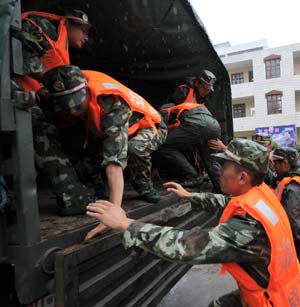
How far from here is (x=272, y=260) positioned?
4.91 ft

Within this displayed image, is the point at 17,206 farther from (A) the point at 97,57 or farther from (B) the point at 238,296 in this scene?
(A) the point at 97,57

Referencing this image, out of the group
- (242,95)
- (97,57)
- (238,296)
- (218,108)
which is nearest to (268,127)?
(242,95)

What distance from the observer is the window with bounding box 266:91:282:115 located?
24.1m

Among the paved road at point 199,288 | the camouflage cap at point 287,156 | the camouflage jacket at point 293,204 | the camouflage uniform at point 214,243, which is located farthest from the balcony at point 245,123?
the camouflage uniform at point 214,243

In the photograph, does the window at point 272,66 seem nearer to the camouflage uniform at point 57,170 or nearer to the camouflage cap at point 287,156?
the camouflage cap at point 287,156

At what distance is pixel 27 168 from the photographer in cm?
137

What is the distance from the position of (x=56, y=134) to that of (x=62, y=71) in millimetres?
454

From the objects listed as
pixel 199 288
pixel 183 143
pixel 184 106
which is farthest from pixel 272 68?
pixel 199 288

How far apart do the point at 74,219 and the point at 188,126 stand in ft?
7.46

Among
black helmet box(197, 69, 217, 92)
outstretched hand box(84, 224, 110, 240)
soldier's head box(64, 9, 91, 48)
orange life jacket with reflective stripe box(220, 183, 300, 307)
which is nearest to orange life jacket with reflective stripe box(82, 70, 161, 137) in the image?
soldier's head box(64, 9, 91, 48)

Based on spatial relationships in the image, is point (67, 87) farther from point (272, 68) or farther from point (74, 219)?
point (272, 68)

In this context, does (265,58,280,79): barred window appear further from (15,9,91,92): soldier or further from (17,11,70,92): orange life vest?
(17,11,70,92): orange life vest

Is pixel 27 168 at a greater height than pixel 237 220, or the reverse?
pixel 27 168

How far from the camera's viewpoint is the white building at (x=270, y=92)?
23.6m
